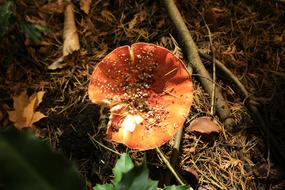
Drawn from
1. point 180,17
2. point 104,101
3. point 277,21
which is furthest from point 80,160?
point 277,21

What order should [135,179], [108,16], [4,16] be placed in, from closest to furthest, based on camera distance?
[135,179] → [4,16] → [108,16]

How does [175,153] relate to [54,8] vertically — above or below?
below

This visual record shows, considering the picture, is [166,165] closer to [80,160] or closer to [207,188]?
[207,188]

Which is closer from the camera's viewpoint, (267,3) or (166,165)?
(166,165)

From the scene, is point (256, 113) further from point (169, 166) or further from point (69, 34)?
point (69, 34)

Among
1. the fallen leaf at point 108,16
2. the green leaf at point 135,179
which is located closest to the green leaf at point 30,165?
the green leaf at point 135,179

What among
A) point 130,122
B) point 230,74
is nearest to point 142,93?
point 130,122

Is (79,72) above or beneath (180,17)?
beneath
